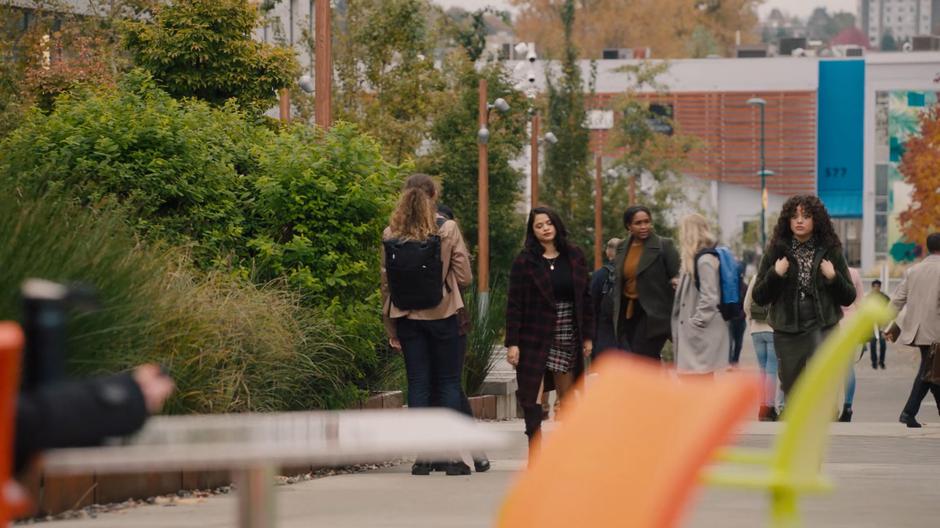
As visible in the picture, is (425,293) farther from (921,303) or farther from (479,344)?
(479,344)

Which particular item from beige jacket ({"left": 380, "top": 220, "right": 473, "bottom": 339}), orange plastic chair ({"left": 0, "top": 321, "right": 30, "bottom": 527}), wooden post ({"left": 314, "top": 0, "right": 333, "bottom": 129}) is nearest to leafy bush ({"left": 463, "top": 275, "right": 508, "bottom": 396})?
wooden post ({"left": 314, "top": 0, "right": 333, "bottom": 129})

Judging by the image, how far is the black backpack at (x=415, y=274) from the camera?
35.6 feet

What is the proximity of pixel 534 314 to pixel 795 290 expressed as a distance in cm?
164

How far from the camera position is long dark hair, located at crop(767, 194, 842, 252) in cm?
1155

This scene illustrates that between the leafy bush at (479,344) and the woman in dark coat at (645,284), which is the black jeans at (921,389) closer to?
the woman in dark coat at (645,284)

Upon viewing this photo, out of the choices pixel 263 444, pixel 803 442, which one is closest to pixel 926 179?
pixel 803 442

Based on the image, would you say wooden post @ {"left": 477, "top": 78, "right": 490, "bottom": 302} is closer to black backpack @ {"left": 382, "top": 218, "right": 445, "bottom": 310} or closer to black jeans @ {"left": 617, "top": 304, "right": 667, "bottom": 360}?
black jeans @ {"left": 617, "top": 304, "right": 667, "bottom": 360}

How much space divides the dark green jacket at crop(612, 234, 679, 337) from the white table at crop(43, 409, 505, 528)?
30.6 ft

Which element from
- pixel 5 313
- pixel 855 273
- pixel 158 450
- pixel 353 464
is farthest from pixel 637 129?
pixel 158 450

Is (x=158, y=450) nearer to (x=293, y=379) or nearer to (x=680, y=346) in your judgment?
(x=293, y=379)

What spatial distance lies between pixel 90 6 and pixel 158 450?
116 feet

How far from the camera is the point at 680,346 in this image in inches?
533

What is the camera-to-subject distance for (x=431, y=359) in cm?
1109

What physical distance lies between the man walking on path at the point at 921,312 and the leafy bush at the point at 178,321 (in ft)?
18.4
